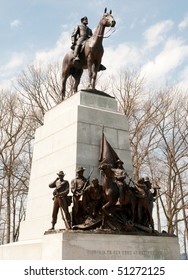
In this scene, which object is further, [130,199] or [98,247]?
[130,199]

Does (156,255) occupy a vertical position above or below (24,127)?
below

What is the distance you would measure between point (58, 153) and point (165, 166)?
18.7 metres

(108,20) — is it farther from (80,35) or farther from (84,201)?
(84,201)

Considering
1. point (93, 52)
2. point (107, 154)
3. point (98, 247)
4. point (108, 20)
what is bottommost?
point (98, 247)

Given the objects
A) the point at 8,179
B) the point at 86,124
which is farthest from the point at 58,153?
the point at 8,179

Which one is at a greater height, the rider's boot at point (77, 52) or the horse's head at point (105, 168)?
the rider's boot at point (77, 52)

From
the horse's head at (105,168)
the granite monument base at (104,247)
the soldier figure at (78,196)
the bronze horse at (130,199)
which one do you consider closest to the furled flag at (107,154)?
the bronze horse at (130,199)

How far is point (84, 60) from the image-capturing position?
44.1ft

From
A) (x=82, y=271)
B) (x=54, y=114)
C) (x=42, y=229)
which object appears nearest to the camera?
(x=82, y=271)

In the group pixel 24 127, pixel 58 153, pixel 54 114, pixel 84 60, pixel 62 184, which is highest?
pixel 24 127

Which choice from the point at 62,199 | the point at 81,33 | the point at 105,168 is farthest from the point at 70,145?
the point at 81,33

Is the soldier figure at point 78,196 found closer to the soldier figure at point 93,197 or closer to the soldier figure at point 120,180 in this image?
the soldier figure at point 93,197

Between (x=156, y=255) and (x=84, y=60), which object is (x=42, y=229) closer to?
(x=156, y=255)

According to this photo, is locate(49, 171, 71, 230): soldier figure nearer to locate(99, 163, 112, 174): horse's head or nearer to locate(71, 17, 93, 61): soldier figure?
locate(99, 163, 112, 174): horse's head
